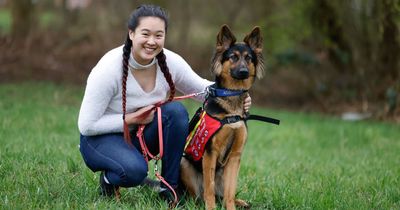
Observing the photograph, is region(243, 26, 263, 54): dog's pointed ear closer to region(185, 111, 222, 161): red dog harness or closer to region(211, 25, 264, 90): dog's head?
region(211, 25, 264, 90): dog's head

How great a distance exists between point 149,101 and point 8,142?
9.14 feet

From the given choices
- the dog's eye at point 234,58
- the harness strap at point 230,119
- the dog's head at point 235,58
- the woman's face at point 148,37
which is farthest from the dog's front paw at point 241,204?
the woman's face at point 148,37

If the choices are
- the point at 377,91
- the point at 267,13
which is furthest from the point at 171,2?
the point at 377,91

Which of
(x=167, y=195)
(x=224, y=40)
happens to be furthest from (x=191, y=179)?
(x=224, y=40)

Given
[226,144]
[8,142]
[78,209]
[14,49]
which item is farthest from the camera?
[14,49]

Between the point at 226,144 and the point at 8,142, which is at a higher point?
the point at 226,144

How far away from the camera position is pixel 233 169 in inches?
178

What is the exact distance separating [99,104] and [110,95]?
0.36ft

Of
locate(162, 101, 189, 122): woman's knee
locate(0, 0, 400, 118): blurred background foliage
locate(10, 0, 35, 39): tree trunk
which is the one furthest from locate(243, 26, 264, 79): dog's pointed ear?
locate(10, 0, 35, 39): tree trunk

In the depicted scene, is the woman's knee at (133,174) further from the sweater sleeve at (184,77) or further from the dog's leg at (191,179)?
the sweater sleeve at (184,77)

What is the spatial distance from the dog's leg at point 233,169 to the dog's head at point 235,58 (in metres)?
0.40

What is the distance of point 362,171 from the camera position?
6812 mm

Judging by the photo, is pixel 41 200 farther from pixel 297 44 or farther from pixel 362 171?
pixel 297 44

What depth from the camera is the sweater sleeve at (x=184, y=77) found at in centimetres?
473
